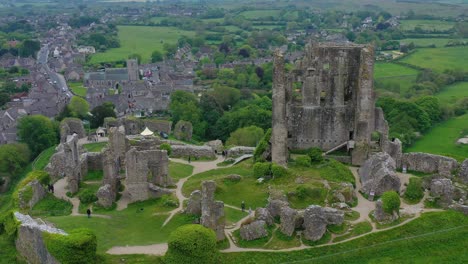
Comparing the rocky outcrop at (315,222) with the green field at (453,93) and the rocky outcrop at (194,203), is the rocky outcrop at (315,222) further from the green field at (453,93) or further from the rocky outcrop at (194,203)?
the green field at (453,93)

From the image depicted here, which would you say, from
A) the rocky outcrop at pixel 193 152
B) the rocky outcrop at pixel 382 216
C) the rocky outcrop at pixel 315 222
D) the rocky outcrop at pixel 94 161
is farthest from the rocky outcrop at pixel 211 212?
the rocky outcrop at pixel 193 152

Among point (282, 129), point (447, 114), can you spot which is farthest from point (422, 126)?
point (282, 129)

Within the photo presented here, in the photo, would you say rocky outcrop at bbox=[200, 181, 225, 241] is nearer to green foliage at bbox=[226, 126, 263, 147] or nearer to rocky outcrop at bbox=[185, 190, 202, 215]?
rocky outcrop at bbox=[185, 190, 202, 215]

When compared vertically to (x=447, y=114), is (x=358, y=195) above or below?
above

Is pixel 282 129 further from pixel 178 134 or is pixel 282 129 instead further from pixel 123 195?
pixel 178 134

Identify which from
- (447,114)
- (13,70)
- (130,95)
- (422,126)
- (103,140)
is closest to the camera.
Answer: (103,140)

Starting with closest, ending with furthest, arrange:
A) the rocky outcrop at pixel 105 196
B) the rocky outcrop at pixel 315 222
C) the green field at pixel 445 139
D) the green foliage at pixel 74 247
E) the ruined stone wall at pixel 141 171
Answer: the green foliage at pixel 74 247 < the rocky outcrop at pixel 315 222 < the rocky outcrop at pixel 105 196 < the ruined stone wall at pixel 141 171 < the green field at pixel 445 139

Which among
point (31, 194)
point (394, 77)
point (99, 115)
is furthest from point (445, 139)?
point (31, 194)
